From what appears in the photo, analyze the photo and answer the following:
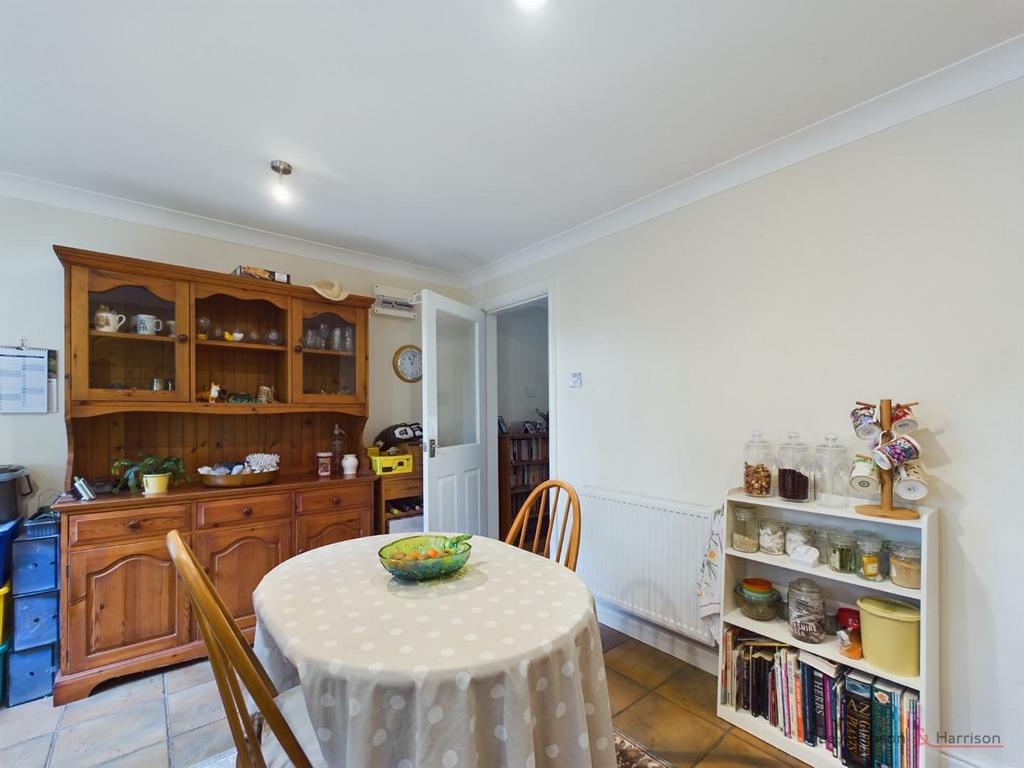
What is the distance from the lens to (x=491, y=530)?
3.55 m

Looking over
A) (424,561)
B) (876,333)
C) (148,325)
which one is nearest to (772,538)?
(876,333)

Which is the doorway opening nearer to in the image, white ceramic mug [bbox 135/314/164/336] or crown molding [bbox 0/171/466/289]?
crown molding [bbox 0/171/466/289]

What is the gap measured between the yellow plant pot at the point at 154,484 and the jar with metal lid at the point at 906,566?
3073 mm

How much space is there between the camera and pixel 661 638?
2.41 meters

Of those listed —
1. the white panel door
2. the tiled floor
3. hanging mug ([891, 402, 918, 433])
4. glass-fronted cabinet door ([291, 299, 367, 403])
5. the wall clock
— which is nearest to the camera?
hanging mug ([891, 402, 918, 433])

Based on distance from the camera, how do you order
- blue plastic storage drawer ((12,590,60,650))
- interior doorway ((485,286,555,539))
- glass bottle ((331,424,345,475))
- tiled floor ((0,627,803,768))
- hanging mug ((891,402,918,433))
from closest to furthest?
hanging mug ((891,402,918,433))
tiled floor ((0,627,803,768))
blue plastic storage drawer ((12,590,60,650))
glass bottle ((331,424,345,475))
interior doorway ((485,286,555,539))

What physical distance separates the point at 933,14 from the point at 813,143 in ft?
1.80

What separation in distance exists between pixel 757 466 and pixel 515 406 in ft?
8.86

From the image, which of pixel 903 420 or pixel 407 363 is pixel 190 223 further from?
pixel 903 420

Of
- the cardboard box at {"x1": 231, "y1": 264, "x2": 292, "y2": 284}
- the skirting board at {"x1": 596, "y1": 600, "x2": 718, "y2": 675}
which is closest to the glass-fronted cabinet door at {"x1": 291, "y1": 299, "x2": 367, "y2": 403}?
the cardboard box at {"x1": 231, "y1": 264, "x2": 292, "y2": 284}

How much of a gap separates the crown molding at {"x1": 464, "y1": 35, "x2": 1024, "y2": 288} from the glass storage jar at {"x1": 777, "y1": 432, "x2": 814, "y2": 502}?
→ 46.1 inches

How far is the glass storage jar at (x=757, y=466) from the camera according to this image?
6.01ft

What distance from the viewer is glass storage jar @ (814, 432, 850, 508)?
174cm

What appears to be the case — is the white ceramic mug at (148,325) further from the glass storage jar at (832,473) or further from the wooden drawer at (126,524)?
the glass storage jar at (832,473)
